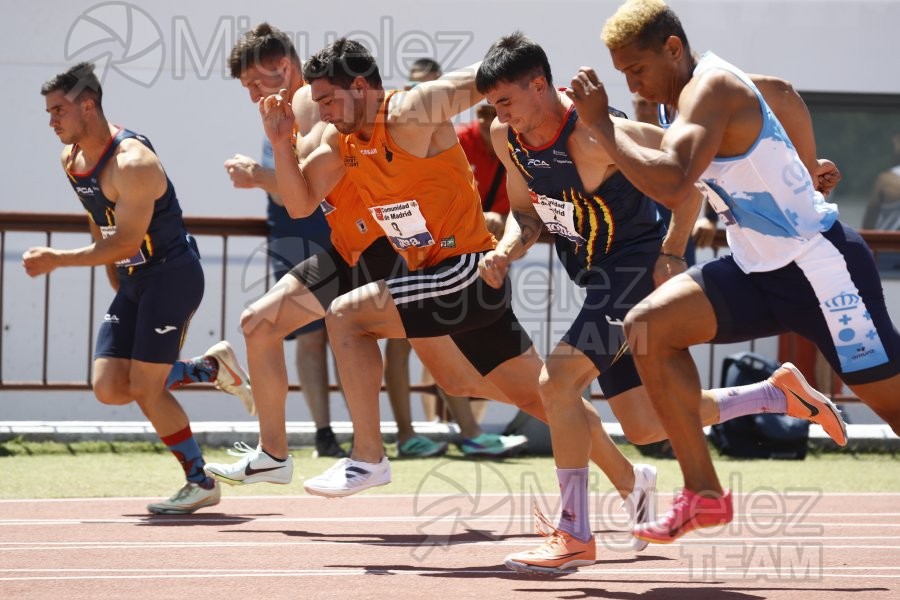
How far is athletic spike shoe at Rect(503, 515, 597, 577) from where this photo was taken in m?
4.95

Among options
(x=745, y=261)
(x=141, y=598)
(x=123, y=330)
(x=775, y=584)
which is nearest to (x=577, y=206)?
(x=745, y=261)

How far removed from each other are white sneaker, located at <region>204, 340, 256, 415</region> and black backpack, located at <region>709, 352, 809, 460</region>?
3.05 meters

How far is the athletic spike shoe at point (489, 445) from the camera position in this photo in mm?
8812

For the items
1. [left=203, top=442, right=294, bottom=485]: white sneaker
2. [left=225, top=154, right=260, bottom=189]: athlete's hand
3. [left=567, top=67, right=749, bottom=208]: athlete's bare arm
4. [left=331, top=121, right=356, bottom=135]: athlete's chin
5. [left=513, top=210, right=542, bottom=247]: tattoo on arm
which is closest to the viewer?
[left=567, top=67, right=749, bottom=208]: athlete's bare arm

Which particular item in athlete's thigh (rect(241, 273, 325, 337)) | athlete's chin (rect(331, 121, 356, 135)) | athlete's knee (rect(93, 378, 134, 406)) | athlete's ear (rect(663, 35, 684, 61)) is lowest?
athlete's knee (rect(93, 378, 134, 406))

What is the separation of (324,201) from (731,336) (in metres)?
2.42

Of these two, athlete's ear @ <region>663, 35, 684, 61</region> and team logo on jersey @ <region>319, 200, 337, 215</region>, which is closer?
athlete's ear @ <region>663, 35, 684, 61</region>

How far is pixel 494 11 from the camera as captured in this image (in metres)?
9.66

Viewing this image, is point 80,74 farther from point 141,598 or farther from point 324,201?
point 141,598

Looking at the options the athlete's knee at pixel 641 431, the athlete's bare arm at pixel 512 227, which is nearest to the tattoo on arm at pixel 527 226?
the athlete's bare arm at pixel 512 227

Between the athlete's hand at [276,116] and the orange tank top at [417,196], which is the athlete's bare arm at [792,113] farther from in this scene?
the athlete's hand at [276,116]

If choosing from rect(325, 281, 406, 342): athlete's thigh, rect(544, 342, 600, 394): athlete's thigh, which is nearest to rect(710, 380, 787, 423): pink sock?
rect(544, 342, 600, 394): athlete's thigh

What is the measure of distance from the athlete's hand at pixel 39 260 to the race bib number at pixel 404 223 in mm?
1692

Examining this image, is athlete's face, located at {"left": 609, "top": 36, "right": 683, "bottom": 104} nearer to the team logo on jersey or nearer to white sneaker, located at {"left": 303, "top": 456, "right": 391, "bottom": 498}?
white sneaker, located at {"left": 303, "top": 456, "right": 391, "bottom": 498}
